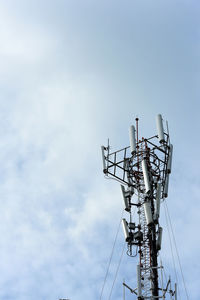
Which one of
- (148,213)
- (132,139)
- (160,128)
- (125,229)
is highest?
(160,128)

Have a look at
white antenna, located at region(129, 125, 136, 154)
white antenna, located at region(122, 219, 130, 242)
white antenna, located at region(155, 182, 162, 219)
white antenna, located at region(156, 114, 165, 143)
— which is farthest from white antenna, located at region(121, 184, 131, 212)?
white antenna, located at region(156, 114, 165, 143)

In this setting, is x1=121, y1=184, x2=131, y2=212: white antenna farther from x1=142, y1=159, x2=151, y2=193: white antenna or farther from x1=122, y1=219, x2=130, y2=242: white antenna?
x1=142, y1=159, x2=151, y2=193: white antenna

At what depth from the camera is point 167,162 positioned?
36156 mm

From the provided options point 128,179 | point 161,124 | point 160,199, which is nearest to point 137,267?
point 160,199

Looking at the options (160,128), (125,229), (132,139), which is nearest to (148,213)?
(125,229)

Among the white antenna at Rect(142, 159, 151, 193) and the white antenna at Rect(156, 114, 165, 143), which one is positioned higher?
the white antenna at Rect(156, 114, 165, 143)

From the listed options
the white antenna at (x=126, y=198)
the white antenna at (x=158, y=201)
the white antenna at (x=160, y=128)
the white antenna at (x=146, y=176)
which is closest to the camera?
the white antenna at (x=158, y=201)

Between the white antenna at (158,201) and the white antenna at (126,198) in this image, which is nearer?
the white antenna at (158,201)

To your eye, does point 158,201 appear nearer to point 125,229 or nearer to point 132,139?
point 125,229

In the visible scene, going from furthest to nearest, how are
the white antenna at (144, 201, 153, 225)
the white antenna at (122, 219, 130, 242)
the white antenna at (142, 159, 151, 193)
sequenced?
1. the white antenna at (142, 159, 151, 193)
2. the white antenna at (122, 219, 130, 242)
3. the white antenna at (144, 201, 153, 225)

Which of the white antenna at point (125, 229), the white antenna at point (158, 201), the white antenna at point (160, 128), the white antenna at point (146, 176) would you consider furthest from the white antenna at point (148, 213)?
the white antenna at point (160, 128)

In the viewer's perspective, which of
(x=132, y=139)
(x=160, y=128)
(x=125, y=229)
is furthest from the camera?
(x=132, y=139)

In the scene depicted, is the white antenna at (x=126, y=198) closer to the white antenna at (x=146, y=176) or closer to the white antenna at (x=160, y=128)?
the white antenna at (x=146, y=176)

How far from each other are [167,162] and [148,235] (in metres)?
6.18
